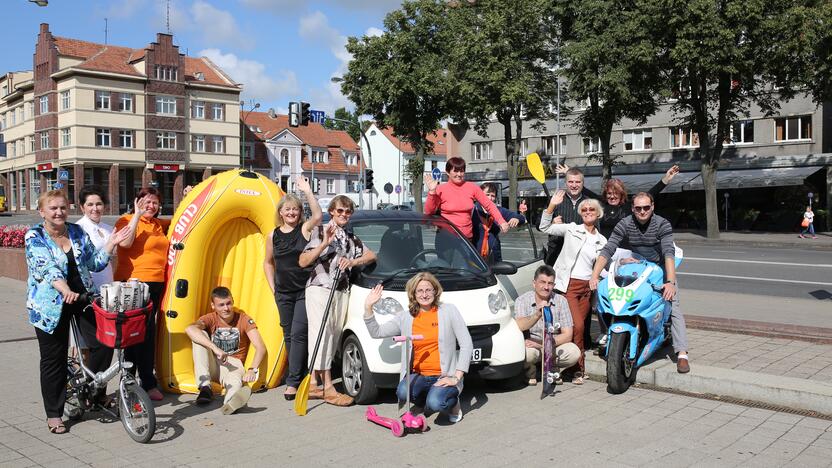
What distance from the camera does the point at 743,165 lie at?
39.9m

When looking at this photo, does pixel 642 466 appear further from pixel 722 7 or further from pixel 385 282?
pixel 722 7

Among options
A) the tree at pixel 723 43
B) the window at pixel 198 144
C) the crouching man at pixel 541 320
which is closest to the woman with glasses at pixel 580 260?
the crouching man at pixel 541 320

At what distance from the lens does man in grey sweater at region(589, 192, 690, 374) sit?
6.97m

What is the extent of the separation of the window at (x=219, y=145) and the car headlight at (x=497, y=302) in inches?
2666

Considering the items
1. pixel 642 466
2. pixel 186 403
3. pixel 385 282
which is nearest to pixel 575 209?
pixel 385 282

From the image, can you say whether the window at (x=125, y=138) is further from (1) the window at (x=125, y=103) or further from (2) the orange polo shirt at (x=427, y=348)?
(2) the orange polo shirt at (x=427, y=348)

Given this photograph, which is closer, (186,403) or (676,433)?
(676,433)

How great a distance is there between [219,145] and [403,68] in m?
37.3

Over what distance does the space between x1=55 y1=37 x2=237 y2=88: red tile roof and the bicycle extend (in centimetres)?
6377

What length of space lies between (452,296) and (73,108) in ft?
212

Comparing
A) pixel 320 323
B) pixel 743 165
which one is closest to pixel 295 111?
pixel 743 165

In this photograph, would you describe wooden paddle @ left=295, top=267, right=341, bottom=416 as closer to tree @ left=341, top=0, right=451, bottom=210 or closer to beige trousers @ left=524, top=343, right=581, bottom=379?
beige trousers @ left=524, top=343, right=581, bottom=379

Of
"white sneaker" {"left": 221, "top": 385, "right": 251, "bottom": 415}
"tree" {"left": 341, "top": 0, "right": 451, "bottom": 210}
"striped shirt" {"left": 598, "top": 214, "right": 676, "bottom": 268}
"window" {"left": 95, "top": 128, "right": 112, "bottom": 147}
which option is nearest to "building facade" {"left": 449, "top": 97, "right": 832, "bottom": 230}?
"tree" {"left": 341, "top": 0, "right": 451, "bottom": 210}

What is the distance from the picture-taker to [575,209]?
8070 millimetres
